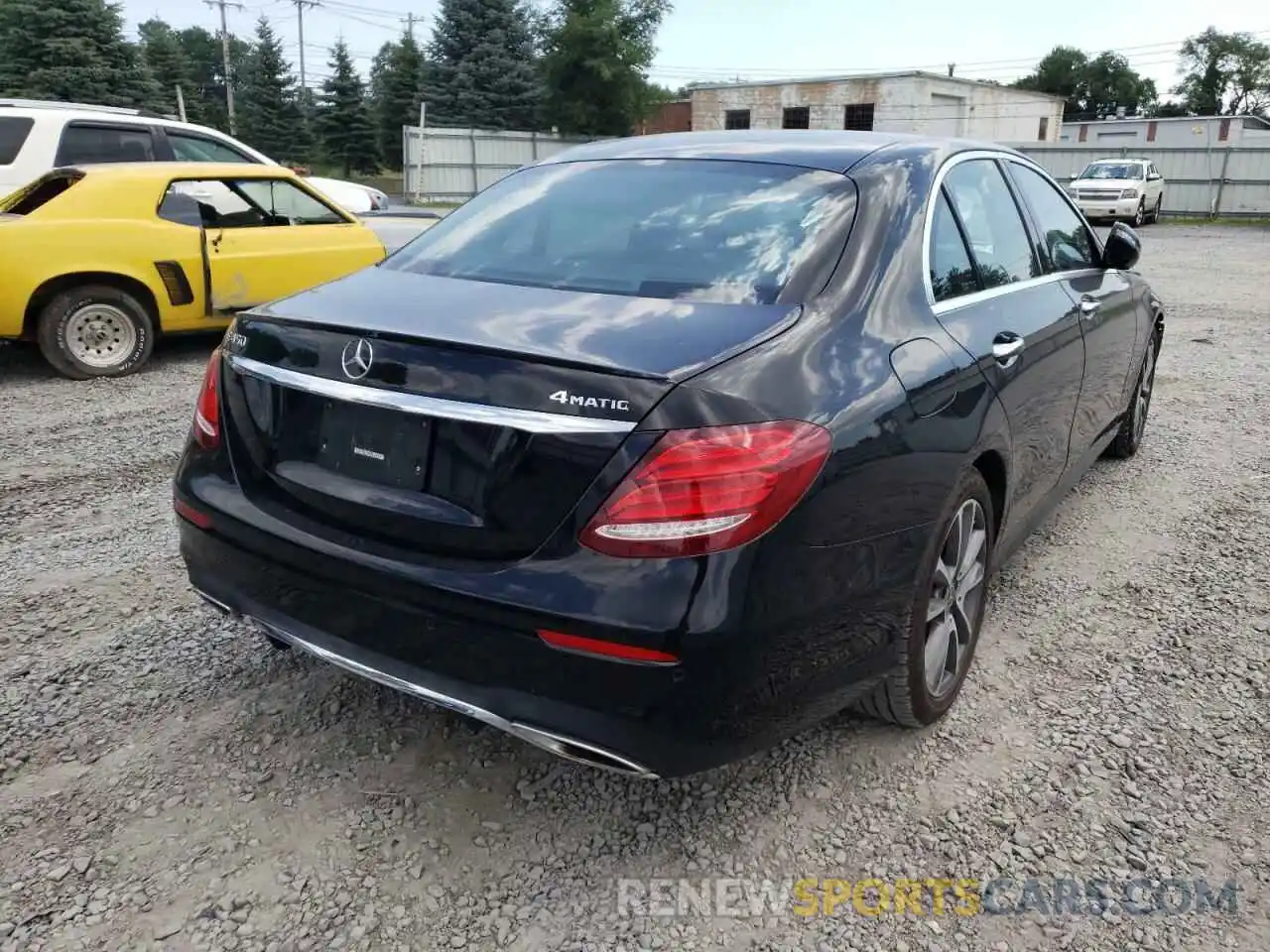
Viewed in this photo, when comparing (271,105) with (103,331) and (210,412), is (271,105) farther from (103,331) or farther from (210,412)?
(210,412)

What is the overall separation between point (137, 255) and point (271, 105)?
47999mm

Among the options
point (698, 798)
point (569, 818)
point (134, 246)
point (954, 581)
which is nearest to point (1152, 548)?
point (954, 581)

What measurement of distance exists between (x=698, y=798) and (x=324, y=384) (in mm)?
1385

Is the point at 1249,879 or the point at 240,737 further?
the point at 240,737

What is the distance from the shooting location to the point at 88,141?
927cm

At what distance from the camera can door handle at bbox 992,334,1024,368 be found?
290 centimetres

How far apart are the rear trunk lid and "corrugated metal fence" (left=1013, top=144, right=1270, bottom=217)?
1278 inches

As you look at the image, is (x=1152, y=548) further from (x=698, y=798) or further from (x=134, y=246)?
(x=134, y=246)

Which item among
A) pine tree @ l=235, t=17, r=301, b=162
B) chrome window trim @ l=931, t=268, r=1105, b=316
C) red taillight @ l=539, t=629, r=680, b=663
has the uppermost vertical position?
pine tree @ l=235, t=17, r=301, b=162

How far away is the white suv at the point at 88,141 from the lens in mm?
9055

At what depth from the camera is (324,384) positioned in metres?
2.27

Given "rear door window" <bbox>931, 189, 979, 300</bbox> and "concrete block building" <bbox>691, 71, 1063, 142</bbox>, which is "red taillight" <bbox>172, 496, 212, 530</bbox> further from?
"concrete block building" <bbox>691, 71, 1063, 142</bbox>

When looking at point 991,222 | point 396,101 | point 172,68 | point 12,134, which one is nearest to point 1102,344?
point 991,222

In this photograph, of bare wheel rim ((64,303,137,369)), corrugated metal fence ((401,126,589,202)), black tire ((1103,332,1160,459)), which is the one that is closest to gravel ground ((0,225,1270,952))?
black tire ((1103,332,1160,459))
